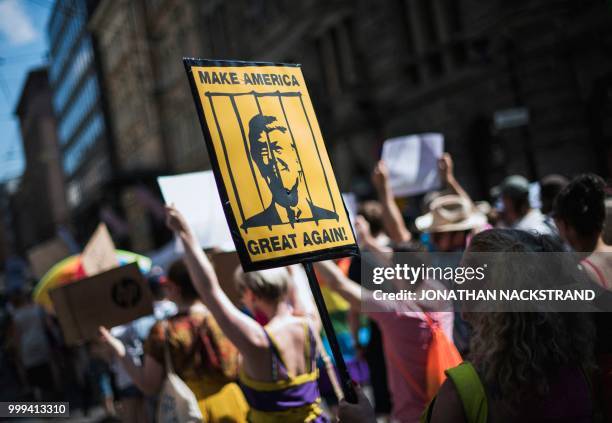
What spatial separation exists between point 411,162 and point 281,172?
3.63 m

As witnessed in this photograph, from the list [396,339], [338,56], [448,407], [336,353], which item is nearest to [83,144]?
[338,56]

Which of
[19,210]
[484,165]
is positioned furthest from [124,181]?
[19,210]

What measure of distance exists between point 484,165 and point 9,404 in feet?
44.0

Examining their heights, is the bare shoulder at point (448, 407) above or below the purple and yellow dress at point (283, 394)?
above

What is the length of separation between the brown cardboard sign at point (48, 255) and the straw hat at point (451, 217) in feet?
13.2

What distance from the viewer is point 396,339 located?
279cm

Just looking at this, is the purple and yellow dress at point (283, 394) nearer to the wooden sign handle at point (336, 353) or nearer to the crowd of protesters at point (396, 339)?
the crowd of protesters at point (396, 339)

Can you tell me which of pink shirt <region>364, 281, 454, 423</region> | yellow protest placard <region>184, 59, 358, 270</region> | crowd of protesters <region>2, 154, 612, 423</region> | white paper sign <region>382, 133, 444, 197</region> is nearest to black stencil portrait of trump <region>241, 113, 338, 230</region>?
yellow protest placard <region>184, 59, 358, 270</region>

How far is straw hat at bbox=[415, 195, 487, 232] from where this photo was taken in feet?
12.2

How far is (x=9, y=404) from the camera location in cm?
271

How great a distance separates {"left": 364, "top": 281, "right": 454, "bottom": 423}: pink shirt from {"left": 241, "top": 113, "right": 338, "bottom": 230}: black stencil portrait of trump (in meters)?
0.65

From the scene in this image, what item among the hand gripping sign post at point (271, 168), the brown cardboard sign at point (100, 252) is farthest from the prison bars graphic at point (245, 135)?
the brown cardboard sign at point (100, 252)

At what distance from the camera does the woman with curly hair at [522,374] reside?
165 cm

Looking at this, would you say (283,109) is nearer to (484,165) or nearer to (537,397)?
(537,397)
